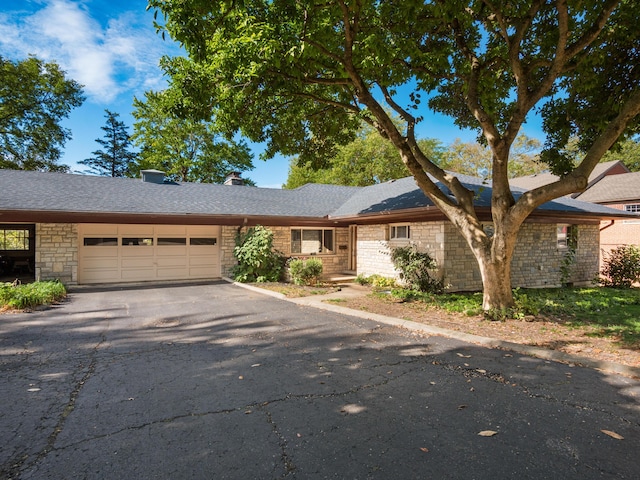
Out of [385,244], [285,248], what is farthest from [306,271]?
[385,244]

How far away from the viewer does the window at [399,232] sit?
483 inches

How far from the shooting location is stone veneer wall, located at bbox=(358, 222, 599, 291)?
1089cm

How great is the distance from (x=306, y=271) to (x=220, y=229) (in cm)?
447

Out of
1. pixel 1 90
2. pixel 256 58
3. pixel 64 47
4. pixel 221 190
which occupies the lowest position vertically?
pixel 221 190

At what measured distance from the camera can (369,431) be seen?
2.97 metres

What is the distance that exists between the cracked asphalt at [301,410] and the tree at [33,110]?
25.5 meters

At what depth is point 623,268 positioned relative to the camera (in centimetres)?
1316

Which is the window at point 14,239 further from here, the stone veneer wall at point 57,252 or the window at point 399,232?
the window at point 399,232

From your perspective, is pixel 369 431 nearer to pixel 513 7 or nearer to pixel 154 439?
pixel 154 439

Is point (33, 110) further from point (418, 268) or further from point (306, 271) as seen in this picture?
point (418, 268)

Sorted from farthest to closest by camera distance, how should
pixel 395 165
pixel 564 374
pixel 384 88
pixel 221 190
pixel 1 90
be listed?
1. pixel 395 165
2. pixel 1 90
3. pixel 221 190
4. pixel 384 88
5. pixel 564 374

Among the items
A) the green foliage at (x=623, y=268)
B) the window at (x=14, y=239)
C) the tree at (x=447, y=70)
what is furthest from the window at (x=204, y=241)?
the green foliage at (x=623, y=268)

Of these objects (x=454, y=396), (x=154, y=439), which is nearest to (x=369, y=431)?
(x=454, y=396)

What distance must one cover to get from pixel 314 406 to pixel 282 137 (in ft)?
28.8
